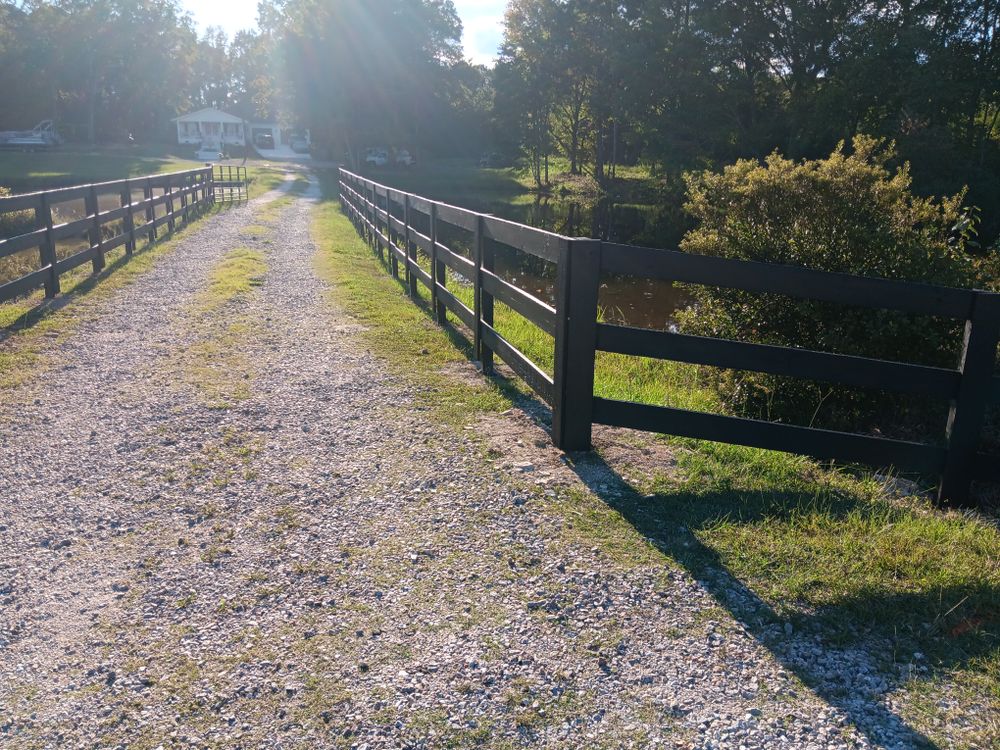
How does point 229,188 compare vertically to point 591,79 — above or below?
below

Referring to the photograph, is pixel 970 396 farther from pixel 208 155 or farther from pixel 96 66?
pixel 96 66

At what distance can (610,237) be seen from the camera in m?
29.6

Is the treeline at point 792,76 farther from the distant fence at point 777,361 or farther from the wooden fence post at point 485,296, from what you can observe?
the distant fence at point 777,361

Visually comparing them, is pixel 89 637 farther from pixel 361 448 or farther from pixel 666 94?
Result: pixel 666 94

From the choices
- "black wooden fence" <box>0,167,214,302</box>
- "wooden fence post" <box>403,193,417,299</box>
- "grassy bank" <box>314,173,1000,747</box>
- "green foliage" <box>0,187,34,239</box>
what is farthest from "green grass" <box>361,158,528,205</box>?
"grassy bank" <box>314,173,1000,747</box>

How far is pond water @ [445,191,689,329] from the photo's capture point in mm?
15856

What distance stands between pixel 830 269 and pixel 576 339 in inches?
152

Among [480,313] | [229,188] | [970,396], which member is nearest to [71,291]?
[480,313]

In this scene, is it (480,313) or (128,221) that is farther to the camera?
(128,221)

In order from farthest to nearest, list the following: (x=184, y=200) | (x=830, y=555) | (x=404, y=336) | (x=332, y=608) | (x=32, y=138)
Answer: (x=32, y=138) < (x=184, y=200) < (x=404, y=336) < (x=830, y=555) < (x=332, y=608)

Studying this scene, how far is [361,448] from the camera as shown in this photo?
5.30 metres

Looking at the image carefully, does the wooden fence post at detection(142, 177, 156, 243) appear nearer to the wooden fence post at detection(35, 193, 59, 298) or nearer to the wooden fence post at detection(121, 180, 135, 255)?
the wooden fence post at detection(121, 180, 135, 255)

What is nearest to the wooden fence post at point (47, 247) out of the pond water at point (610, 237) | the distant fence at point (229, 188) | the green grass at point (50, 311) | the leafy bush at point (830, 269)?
the green grass at point (50, 311)

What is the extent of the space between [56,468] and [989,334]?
5.53 meters
